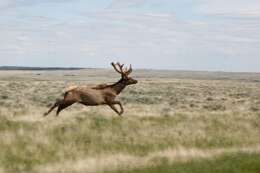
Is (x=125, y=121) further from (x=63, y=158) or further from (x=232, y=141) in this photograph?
(x=63, y=158)

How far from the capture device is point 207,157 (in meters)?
18.0

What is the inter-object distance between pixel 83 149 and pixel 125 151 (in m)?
1.29

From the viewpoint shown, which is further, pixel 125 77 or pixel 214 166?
pixel 125 77

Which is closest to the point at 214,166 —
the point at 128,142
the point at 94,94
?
the point at 128,142

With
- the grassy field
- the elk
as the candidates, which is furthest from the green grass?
the elk

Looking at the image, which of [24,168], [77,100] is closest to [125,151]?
[77,100]

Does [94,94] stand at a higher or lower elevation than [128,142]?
higher

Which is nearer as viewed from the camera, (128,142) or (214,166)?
(214,166)

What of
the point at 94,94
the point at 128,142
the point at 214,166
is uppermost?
the point at 94,94

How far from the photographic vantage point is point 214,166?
15523 mm

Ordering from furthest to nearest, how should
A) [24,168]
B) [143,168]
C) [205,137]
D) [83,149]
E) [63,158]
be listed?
[205,137], [83,149], [63,158], [24,168], [143,168]

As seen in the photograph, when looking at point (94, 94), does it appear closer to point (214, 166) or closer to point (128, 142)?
point (128, 142)

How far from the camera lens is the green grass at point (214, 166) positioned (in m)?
14.9

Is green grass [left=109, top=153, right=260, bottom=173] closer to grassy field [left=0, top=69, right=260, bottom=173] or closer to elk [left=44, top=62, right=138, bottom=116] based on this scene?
grassy field [left=0, top=69, right=260, bottom=173]
